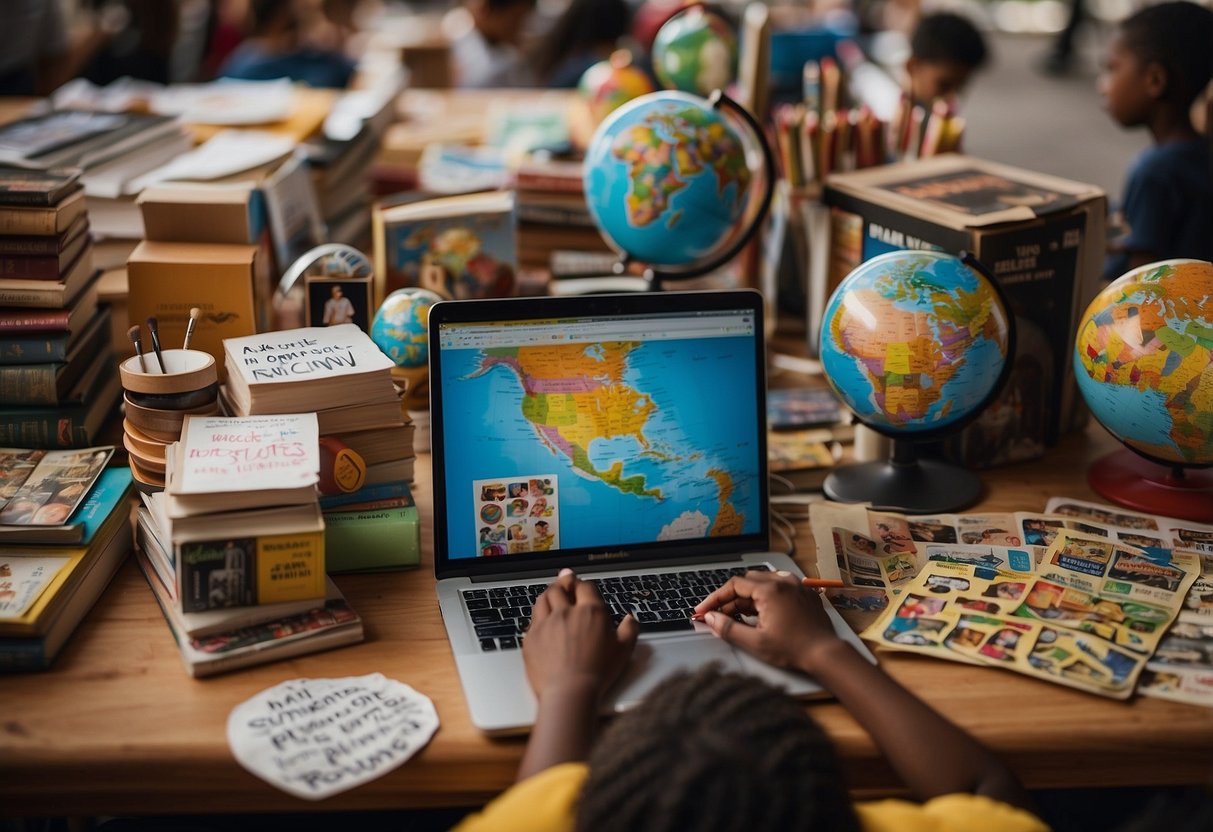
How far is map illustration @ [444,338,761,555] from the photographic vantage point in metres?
1.34

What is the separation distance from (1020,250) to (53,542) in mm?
1269

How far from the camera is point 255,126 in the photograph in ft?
9.04

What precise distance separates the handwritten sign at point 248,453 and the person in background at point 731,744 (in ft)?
0.95

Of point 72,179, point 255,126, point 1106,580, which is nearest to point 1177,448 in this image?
point 1106,580

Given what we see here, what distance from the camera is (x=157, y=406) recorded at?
1.36 metres

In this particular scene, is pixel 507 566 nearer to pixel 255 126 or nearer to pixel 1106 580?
pixel 1106 580

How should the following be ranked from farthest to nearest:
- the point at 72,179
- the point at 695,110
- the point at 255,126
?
the point at 255,126 → the point at 695,110 → the point at 72,179

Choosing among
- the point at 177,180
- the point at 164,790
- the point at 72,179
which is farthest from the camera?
the point at 177,180

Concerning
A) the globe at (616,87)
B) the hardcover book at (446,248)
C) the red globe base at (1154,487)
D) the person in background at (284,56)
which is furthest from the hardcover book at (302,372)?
the person in background at (284,56)

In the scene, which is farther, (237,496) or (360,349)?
(360,349)

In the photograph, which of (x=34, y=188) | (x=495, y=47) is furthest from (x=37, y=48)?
(x=34, y=188)

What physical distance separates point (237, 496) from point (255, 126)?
1808mm

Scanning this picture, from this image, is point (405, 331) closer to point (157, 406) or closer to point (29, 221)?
point (157, 406)

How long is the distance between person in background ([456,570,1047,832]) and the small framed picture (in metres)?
0.58
